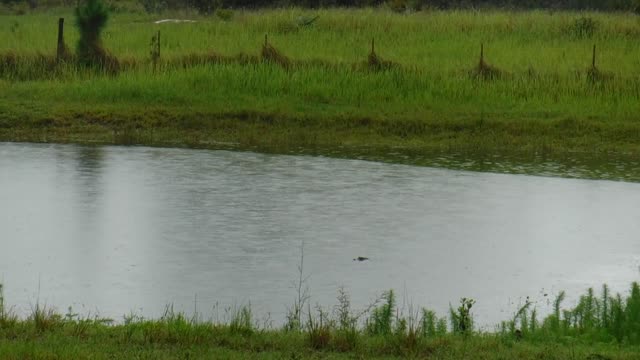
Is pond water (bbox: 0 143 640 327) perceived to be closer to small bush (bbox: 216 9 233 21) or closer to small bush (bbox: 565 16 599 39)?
small bush (bbox: 565 16 599 39)

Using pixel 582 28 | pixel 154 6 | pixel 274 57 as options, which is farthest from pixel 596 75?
pixel 154 6

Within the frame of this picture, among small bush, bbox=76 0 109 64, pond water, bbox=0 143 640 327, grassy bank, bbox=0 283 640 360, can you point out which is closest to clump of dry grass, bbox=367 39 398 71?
small bush, bbox=76 0 109 64

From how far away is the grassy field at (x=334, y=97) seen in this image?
1880 cm

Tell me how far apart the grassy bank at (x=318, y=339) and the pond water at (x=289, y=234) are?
87 cm

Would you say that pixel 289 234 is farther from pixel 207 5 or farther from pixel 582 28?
pixel 207 5

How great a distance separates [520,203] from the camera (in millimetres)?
13336

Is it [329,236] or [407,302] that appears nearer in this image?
[407,302]

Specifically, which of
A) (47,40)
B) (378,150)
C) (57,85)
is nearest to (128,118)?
(57,85)

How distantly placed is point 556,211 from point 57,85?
10601 millimetres

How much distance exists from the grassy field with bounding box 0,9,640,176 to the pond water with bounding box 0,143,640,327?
9.05 feet

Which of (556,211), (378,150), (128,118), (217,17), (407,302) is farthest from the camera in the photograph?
(217,17)

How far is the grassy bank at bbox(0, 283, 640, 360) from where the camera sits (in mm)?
6645

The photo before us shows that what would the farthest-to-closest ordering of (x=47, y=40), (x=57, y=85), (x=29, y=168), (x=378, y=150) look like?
(x=47, y=40) → (x=57, y=85) → (x=378, y=150) → (x=29, y=168)

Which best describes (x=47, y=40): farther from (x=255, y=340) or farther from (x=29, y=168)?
(x=255, y=340)
